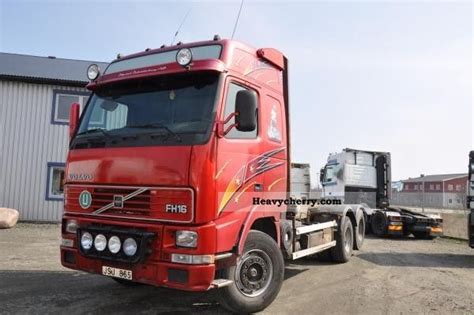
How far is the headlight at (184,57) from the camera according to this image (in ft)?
16.9

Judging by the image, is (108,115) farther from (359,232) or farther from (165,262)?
(359,232)

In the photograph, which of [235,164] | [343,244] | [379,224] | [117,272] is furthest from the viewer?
[379,224]

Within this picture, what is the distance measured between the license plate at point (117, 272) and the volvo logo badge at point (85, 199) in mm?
835

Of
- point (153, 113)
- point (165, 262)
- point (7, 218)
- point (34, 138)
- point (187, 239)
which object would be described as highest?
point (34, 138)

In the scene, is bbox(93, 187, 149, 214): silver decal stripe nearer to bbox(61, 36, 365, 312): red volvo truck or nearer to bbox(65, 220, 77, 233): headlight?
bbox(61, 36, 365, 312): red volvo truck

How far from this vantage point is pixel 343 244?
9797 mm

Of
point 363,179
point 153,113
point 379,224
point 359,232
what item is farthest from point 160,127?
point 363,179

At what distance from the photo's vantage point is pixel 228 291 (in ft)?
17.6

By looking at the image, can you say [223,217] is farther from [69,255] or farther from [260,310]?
[69,255]

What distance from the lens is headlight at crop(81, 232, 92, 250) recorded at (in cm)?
541

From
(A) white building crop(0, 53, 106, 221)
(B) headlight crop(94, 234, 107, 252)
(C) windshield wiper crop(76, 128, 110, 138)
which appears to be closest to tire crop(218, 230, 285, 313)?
(B) headlight crop(94, 234, 107, 252)

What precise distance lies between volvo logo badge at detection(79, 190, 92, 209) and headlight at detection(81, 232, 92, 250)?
1.21 ft

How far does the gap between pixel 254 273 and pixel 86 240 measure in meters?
2.15

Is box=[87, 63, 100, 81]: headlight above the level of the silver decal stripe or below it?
above
